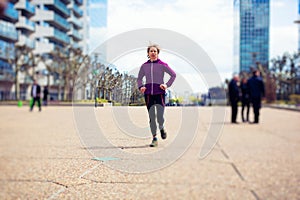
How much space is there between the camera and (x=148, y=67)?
1.26 metres

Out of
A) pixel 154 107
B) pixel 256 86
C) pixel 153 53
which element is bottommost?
pixel 154 107

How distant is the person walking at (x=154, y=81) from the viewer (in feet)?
4.12

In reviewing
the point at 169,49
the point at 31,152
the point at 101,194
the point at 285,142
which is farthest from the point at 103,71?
the point at 285,142

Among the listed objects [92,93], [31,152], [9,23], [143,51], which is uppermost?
[9,23]

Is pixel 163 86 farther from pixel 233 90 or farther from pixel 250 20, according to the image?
pixel 233 90

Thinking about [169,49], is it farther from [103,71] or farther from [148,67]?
[103,71]

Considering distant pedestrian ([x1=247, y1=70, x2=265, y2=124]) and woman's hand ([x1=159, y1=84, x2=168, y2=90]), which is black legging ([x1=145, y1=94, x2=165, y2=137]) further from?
distant pedestrian ([x1=247, y1=70, x2=265, y2=124])

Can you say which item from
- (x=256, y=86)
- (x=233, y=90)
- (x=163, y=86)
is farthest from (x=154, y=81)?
(x=233, y=90)

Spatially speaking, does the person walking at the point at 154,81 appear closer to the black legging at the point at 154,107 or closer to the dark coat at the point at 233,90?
the black legging at the point at 154,107

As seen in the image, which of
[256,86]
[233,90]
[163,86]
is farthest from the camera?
[233,90]

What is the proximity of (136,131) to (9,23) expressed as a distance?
59446 millimetres

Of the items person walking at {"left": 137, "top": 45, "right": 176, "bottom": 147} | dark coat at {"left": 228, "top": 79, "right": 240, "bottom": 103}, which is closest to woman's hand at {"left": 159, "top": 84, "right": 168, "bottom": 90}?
person walking at {"left": 137, "top": 45, "right": 176, "bottom": 147}

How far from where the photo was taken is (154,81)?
1279 millimetres

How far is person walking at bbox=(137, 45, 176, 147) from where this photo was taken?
126cm
